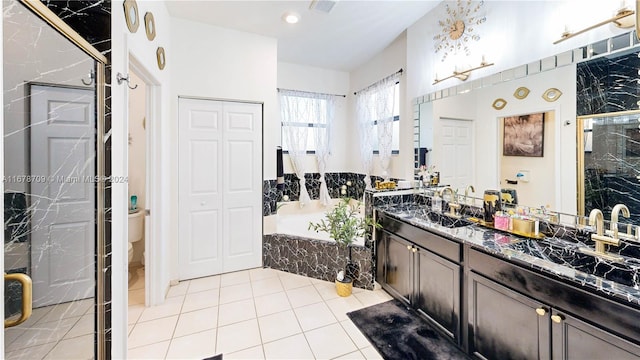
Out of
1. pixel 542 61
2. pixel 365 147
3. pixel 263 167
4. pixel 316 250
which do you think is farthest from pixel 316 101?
pixel 542 61

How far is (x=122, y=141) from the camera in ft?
5.47

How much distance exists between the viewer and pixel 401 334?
2.03 metres

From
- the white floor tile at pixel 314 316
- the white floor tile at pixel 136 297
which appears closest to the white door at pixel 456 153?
the white floor tile at pixel 314 316

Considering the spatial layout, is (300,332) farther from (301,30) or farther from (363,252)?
(301,30)

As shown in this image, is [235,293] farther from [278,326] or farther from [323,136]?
[323,136]

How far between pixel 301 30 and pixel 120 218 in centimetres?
270

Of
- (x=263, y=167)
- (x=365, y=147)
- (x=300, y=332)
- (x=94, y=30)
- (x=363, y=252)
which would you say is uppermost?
(x=94, y=30)

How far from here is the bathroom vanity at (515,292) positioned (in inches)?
44.5

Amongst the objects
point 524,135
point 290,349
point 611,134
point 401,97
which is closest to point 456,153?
point 524,135

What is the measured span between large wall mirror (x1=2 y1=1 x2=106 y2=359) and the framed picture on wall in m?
2.67

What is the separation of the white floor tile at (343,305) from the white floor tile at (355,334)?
0.25 feet

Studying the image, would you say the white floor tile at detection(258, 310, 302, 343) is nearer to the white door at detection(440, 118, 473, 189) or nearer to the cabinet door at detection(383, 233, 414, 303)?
the cabinet door at detection(383, 233, 414, 303)

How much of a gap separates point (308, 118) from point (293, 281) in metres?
2.53

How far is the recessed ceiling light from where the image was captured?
9.17 ft
